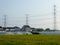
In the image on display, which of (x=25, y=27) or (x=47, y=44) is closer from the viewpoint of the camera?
(x=47, y=44)

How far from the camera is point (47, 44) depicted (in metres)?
10.9

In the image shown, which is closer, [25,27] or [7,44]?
[7,44]

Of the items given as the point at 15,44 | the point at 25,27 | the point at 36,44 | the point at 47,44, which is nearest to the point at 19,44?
the point at 15,44

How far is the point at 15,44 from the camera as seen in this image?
10953 millimetres

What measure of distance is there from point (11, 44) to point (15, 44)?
0.84ft

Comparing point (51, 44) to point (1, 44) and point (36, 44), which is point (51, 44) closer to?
point (36, 44)

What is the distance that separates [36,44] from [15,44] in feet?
4.23

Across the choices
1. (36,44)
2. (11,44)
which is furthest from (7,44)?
(36,44)

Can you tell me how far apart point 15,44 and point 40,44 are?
1.53 m

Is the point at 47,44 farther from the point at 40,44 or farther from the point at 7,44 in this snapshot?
the point at 7,44

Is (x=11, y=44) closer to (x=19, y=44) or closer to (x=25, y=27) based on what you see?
(x=19, y=44)

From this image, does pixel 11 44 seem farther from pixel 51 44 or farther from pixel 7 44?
pixel 51 44

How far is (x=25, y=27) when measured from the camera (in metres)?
64.2

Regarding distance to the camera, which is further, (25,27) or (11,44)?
(25,27)
